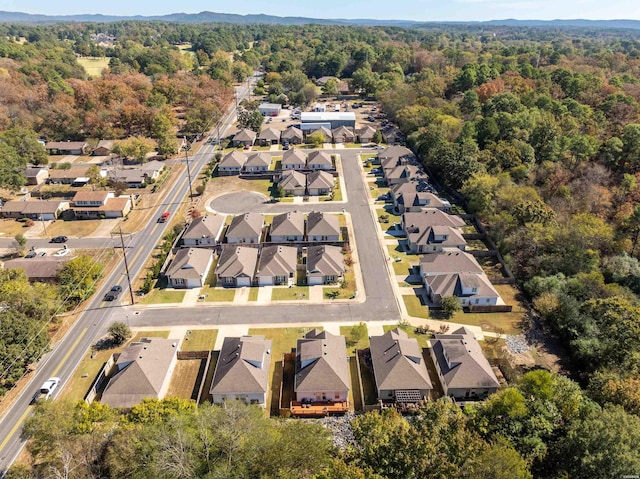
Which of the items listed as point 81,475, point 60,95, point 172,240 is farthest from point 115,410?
point 60,95

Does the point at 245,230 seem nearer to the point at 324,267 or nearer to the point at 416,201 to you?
the point at 324,267

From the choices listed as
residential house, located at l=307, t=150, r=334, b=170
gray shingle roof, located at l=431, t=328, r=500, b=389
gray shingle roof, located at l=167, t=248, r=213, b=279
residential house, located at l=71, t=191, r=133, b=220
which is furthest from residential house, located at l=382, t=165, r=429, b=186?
residential house, located at l=71, t=191, r=133, b=220

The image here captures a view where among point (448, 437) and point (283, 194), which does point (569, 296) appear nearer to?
point (448, 437)

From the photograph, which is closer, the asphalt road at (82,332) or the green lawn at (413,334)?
the asphalt road at (82,332)

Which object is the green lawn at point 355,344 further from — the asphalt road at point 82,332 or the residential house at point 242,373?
the asphalt road at point 82,332

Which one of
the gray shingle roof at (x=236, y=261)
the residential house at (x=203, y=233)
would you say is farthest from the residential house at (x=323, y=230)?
the residential house at (x=203, y=233)

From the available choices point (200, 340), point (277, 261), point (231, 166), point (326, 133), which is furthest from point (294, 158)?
point (200, 340)
